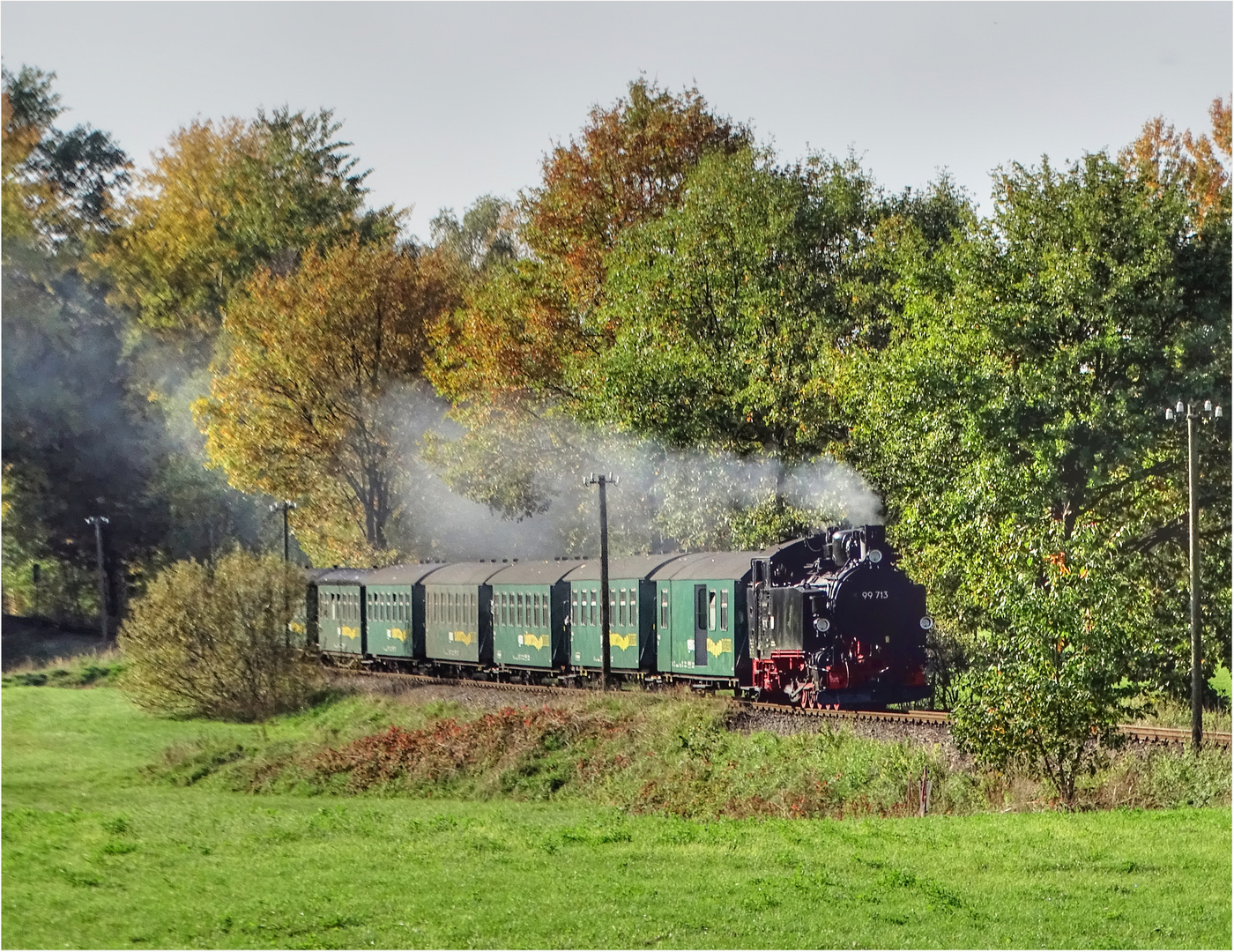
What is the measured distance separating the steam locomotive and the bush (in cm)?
461

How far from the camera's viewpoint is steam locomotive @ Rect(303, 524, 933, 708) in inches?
1024

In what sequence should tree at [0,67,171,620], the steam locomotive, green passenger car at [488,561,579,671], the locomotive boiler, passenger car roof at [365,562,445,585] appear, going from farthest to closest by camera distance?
1. passenger car roof at [365,562,445,585]
2. green passenger car at [488,561,579,671]
3. the steam locomotive
4. the locomotive boiler
5. tree at [0,67,171,620]

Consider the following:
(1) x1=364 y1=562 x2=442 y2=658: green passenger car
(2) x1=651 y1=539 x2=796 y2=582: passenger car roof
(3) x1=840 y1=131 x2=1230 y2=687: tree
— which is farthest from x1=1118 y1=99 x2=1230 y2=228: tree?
(1) x1=364 y1=562 x2=442 y2=658: green passenger car

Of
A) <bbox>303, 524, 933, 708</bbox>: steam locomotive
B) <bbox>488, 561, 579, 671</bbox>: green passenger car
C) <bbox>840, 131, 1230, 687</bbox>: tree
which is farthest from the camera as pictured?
<bbox>488, 561, 579, 671</bbox>: green passenger car

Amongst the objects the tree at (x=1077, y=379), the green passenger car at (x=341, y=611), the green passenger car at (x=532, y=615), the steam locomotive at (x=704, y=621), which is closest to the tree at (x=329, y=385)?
the green passenger car at (x=341, y=611)

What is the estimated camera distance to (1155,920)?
1346 cm

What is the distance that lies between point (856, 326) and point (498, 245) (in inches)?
741

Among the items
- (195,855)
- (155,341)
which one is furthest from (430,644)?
(195,855)

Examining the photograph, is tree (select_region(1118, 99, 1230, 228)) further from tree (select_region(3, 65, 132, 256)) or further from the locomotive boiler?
Answer: tree (select_region(3, 65, 132, 256))

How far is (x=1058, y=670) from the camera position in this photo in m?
20.0

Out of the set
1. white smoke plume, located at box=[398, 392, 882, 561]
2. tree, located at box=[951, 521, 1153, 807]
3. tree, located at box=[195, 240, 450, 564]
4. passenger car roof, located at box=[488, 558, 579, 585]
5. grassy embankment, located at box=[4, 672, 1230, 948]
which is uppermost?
tree, located at box=[195, 240, 450, 564]

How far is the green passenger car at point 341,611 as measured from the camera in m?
42.7

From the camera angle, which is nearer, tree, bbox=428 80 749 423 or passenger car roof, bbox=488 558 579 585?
passenger car roof, bbox=488 558 579 585

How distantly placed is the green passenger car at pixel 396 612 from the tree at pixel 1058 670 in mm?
21857
